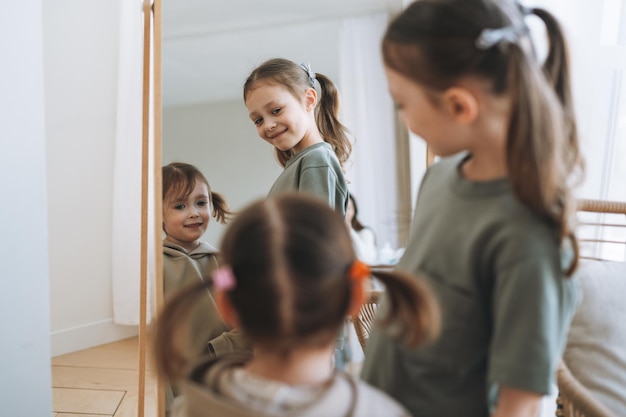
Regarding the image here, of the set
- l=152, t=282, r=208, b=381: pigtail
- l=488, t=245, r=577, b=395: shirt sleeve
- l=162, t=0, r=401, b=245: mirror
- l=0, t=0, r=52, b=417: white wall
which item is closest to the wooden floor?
l=0, t=0, r=52, b=417: white wall

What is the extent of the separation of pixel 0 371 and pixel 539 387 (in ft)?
4.08

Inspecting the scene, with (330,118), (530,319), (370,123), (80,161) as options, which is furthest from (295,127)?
(80,161)

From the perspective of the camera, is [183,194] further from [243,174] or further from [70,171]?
[70,171]

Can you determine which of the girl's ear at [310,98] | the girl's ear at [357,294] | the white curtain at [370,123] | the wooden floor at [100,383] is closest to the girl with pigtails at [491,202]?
the girl's ear at [357,294]

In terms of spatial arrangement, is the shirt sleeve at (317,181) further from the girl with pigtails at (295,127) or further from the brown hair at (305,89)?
the brown hair at (305,89)

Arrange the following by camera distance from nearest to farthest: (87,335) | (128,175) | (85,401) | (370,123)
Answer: (370,123), (85,401), (128,175), (87,335)

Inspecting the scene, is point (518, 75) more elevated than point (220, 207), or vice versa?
point (518, 75)

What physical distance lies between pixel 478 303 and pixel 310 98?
0.74 m

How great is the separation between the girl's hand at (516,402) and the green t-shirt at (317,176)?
2.01ft

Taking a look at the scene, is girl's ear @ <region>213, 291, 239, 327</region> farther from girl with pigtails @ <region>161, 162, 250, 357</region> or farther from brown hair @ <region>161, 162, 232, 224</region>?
brown hair @ <region>161, 162, 232, 224</region>

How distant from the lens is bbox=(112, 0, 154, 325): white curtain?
229 centimetres

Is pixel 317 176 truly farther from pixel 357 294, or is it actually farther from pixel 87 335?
pixel 87 335

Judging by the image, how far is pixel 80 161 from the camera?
245 cm

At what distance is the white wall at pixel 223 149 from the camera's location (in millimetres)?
1437
